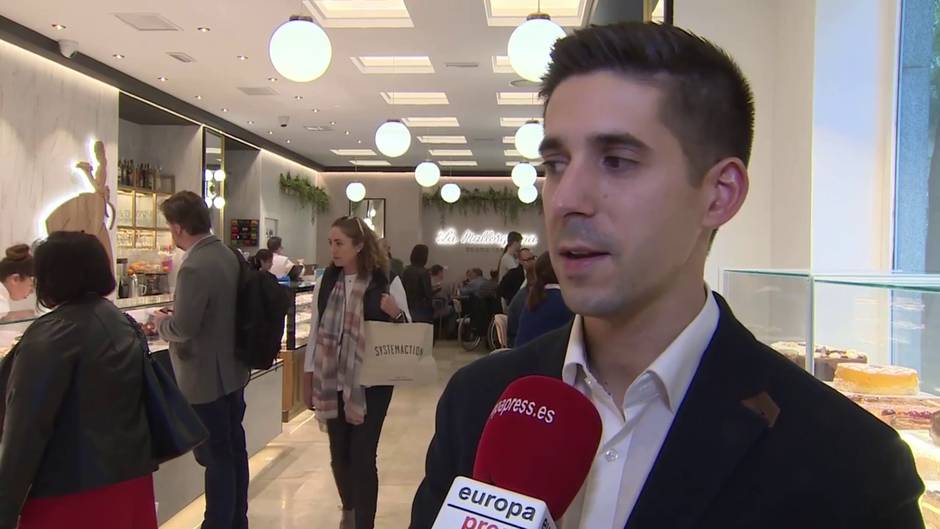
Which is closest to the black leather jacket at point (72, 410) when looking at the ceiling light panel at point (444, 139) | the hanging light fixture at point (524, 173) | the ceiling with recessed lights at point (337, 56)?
the ceiling with recessed lights at point (337, 56)

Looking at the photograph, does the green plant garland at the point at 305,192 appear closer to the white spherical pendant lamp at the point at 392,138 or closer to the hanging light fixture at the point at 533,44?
the white spherical pendant lamp at the point at 392,138

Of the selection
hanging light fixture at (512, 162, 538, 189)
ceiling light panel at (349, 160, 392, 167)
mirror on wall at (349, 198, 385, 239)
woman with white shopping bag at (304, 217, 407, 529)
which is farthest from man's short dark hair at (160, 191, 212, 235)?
mirror on wall at (349, 198, 385, 239)

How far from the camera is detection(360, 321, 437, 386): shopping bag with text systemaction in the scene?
344cm

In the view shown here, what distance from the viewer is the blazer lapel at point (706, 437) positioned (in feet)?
2.56

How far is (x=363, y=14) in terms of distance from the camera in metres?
6.50

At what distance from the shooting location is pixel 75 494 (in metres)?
2.17

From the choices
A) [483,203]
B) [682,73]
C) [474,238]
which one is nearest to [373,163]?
[483,203]

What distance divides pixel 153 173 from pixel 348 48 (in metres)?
4.79

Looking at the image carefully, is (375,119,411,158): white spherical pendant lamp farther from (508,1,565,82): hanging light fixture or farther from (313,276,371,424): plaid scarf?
(313,276,371,424): plaid scarf

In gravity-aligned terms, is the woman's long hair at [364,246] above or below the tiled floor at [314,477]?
above

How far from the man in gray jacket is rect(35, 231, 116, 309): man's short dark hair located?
0.95 metres

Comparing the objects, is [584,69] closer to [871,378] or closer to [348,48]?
[871,378]

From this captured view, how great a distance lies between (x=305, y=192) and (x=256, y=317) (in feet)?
41.7

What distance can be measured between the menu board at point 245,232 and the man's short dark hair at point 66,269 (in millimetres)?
10981
